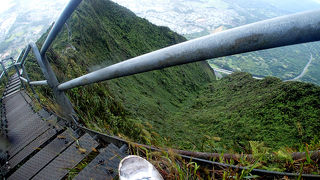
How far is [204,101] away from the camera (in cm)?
1791

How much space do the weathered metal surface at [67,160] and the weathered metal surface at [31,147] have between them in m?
0.46

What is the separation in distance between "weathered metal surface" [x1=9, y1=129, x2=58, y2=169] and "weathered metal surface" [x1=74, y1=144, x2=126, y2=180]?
0.89 m

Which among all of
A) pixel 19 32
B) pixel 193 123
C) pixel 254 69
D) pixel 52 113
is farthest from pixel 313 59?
pixel 19 32

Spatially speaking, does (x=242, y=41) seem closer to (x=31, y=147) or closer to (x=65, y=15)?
(x=65, y=15)

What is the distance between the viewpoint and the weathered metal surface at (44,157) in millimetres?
1569

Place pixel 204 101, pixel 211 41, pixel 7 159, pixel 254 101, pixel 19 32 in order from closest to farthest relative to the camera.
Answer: pixel 211 41
pixel 7 159
pixel 254 101
pixel 204 101
pixel 19 32

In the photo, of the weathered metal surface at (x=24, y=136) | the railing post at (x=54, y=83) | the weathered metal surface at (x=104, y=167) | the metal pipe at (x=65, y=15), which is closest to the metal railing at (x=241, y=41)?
the metal pipe at (x=65, y=15)

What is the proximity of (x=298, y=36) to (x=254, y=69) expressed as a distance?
68.0 m

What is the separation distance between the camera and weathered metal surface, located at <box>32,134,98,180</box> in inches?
56.0

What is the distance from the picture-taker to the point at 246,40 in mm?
477

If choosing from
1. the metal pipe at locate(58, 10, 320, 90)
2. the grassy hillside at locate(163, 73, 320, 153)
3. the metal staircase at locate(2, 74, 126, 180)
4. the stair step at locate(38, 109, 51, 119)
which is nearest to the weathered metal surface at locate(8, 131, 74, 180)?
the metal staircase at locate(2, 74, 126, 180)

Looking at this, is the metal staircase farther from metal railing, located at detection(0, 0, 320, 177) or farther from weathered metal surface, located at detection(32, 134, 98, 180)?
metal railing, located at detection(0, 0, 320, 177)

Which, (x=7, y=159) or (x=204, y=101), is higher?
(x=7, y=159)

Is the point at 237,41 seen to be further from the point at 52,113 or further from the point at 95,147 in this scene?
the point at 52,113
